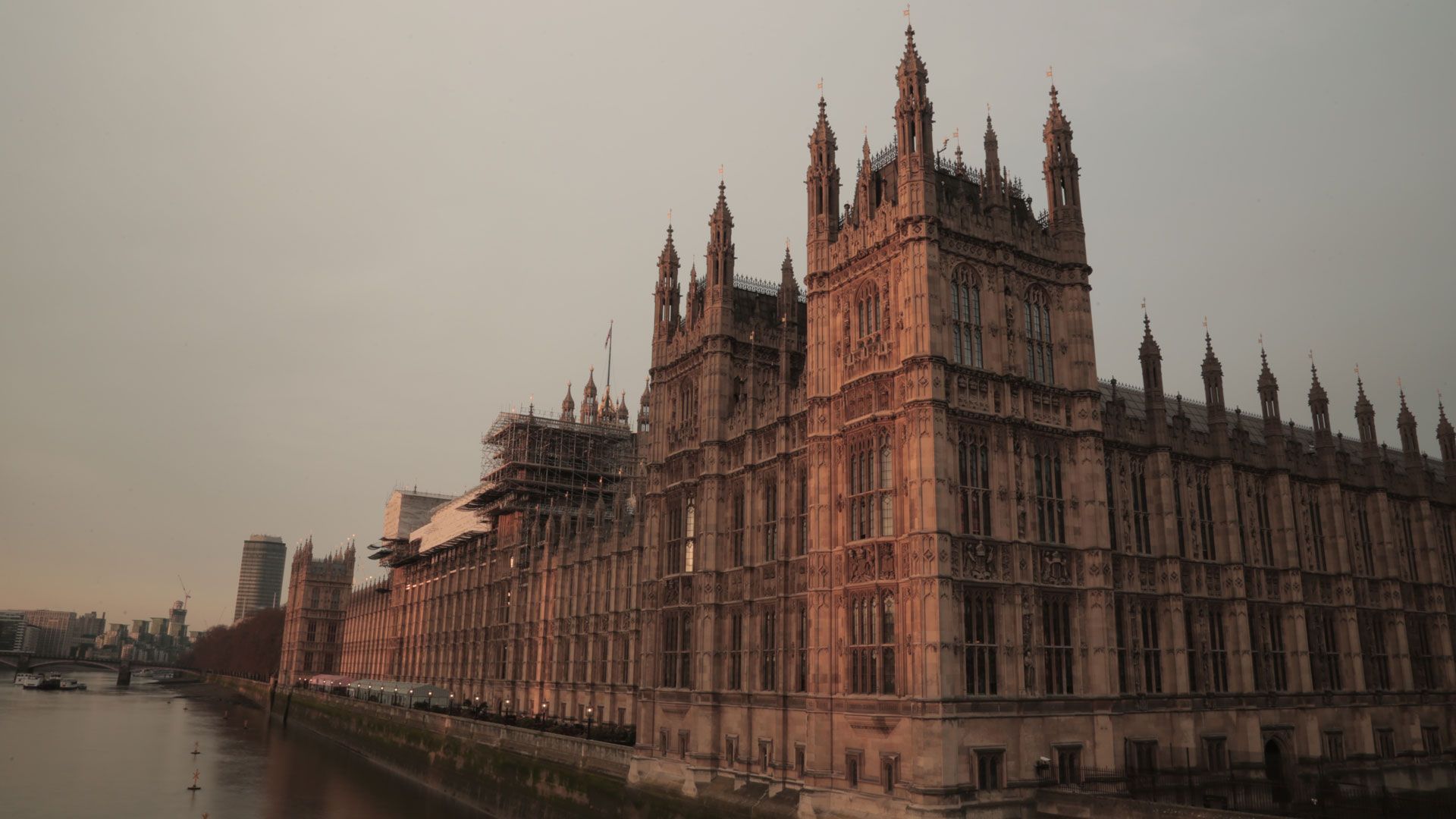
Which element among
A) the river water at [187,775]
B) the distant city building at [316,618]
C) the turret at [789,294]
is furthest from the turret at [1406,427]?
the distant city building at [316,618]

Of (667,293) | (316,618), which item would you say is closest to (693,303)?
(667,293)

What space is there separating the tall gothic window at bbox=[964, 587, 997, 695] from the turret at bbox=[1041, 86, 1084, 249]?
53.8 ft

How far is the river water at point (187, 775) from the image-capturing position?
64.4m

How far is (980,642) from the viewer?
114 feet

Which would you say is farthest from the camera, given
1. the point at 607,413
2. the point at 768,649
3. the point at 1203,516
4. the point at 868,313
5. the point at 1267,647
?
the point at 607,413

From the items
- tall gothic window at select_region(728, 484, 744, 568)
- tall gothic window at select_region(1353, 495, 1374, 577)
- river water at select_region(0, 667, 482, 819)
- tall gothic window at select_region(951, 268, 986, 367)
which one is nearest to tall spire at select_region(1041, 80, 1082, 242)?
tall gothic window at select_region(951, 268, 986, 367)

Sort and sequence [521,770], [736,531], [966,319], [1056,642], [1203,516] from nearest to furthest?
[1056,642]
[966,319]
[1203,516]
[736,531]
[521,770]

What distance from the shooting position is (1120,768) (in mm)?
36375

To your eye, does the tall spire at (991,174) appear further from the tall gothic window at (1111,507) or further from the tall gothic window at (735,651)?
the tall gothic window at (735,651)

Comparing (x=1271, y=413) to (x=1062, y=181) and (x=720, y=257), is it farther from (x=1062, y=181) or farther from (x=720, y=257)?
(x=720, y=257)

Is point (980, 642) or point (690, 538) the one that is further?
point (690, 538)

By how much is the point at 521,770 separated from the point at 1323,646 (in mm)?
46066

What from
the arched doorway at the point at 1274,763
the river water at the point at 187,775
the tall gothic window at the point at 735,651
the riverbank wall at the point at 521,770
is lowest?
the river water at the point at 187,775

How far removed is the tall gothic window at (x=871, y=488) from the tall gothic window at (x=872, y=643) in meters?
2.56
